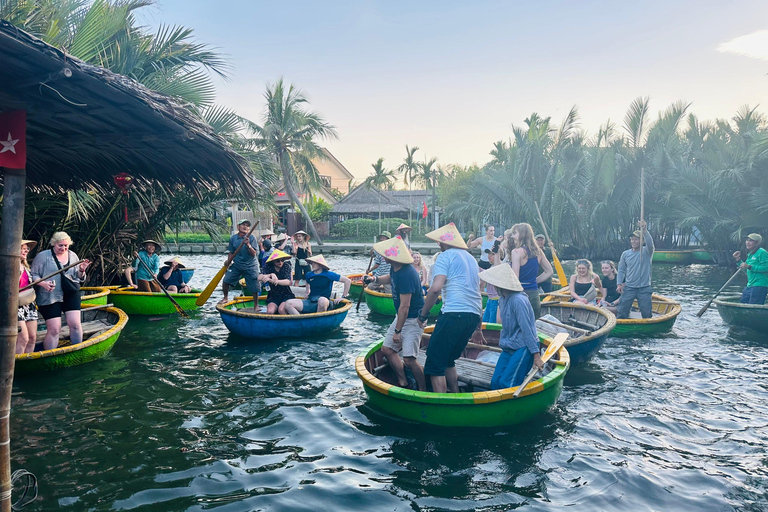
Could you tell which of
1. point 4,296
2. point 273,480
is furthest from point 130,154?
point 273,480

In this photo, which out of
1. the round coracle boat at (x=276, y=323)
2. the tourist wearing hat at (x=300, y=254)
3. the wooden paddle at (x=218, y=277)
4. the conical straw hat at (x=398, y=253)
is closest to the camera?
the conical straw hat at (x=398, y=253)

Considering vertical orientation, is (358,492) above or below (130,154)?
below

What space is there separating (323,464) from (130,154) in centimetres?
366

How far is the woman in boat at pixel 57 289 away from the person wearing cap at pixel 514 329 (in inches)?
207

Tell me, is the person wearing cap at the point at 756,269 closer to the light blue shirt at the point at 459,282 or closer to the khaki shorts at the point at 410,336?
the light blue shirt at the point at 459,282

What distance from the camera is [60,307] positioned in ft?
24.0

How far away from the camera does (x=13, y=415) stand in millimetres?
6105

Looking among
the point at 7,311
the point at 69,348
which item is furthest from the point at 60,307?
the point at 7,311

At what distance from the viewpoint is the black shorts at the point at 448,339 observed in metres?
5.64

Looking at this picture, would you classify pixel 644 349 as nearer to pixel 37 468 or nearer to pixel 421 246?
pixel 37 468

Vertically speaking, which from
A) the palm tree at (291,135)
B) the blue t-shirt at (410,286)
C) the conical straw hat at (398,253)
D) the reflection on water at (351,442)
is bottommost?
the reflection on water at (351,442)

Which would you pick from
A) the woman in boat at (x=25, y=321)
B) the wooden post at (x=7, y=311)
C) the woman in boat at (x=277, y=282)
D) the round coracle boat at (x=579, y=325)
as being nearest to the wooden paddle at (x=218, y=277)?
the woman in boat at (x=277, y=282)

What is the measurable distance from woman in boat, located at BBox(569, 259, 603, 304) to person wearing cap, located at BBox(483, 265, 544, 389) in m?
5.23

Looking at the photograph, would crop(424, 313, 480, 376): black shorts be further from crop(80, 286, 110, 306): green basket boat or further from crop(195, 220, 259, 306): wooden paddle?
crop(80, 286, 110, 306): green basket boat
